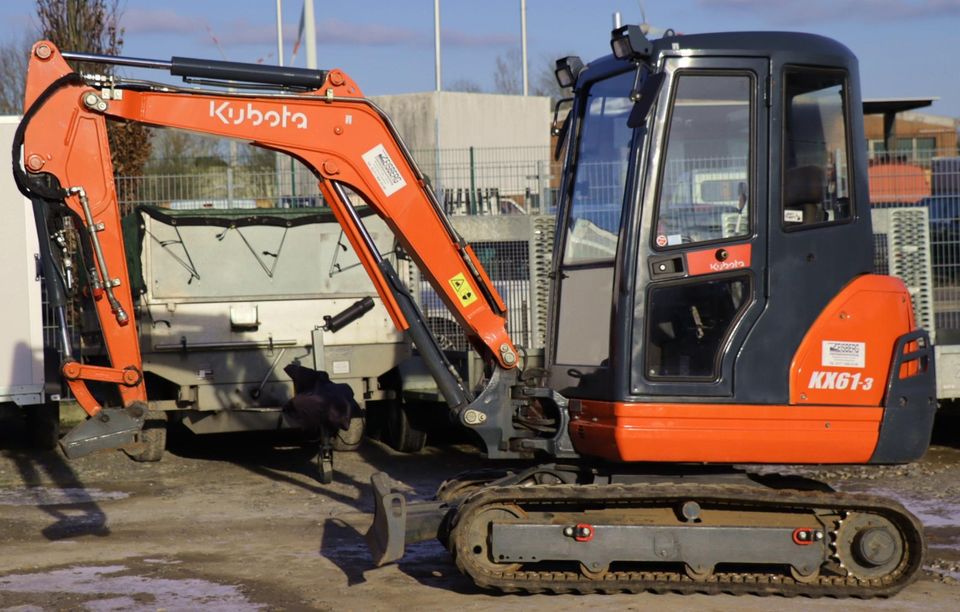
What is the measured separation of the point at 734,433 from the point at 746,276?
2.86 feet

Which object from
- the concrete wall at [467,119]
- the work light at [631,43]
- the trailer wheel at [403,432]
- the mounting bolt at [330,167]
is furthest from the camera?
the concrete wall at [467,119]

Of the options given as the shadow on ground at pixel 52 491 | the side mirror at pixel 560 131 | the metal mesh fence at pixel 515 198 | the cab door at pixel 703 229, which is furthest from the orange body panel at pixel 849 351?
the shadow on ground at pixel 52 491

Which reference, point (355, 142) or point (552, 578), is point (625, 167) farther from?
point (552, 578)

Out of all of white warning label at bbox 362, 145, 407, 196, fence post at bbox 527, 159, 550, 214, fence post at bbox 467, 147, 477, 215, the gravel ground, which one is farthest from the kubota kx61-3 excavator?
fence post at bbox 467, 147, 477, 215

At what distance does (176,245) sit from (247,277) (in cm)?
75

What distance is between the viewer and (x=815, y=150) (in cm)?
703

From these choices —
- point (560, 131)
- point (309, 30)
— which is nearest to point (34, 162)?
point (560, 131)

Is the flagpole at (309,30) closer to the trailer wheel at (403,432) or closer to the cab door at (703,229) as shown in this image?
the trailer wheel at (403,432)

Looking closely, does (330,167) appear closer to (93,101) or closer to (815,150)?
(93,101)

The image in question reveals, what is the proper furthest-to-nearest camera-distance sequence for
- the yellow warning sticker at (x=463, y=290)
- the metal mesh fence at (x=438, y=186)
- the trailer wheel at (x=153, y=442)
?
the metal mesh fence at (x=438, y=186) → the trailer wheel at (x=153, y=442) → the yellow warning sticker at (x=463, y=290)

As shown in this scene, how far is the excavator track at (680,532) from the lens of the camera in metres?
6.95

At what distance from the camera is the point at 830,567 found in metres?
7.11

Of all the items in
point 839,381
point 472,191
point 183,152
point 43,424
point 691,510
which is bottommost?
point 43,424

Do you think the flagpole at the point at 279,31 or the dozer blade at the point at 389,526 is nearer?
the dozer blade at the point at 389,526
